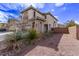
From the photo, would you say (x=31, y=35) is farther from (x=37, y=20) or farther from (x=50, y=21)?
(x=50, y=21)

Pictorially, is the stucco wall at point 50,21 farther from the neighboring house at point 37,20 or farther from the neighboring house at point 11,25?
the neighboring house at point 11,25

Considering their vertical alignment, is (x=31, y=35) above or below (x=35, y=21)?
below

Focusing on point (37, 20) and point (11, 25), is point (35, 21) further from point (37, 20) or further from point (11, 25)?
point (11, 25)

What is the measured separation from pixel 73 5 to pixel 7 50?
124 cm

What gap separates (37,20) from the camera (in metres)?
2.73

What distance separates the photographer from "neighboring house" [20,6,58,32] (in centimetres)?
268

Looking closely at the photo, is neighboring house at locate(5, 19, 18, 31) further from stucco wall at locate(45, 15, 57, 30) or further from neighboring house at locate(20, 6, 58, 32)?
stucco wall at locate(45, 15, 57, 30)

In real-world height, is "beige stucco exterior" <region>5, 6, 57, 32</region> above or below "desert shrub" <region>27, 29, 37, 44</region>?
above

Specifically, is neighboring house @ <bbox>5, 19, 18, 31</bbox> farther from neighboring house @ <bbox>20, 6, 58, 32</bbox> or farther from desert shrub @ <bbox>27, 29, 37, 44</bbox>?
desert shrub @ <bbox>27, 29, 37, 44</bbox>

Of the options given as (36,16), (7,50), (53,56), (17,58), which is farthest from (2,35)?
(53,56)

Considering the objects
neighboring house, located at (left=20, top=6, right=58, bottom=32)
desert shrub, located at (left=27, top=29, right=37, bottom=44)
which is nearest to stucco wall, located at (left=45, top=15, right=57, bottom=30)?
neighboring house, located at (left=20, top=6, right=58, bottom=32)

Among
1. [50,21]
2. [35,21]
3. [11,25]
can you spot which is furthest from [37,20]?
[11,25]

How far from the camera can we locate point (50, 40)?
273 cm

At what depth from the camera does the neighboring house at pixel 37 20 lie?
2.68 m
